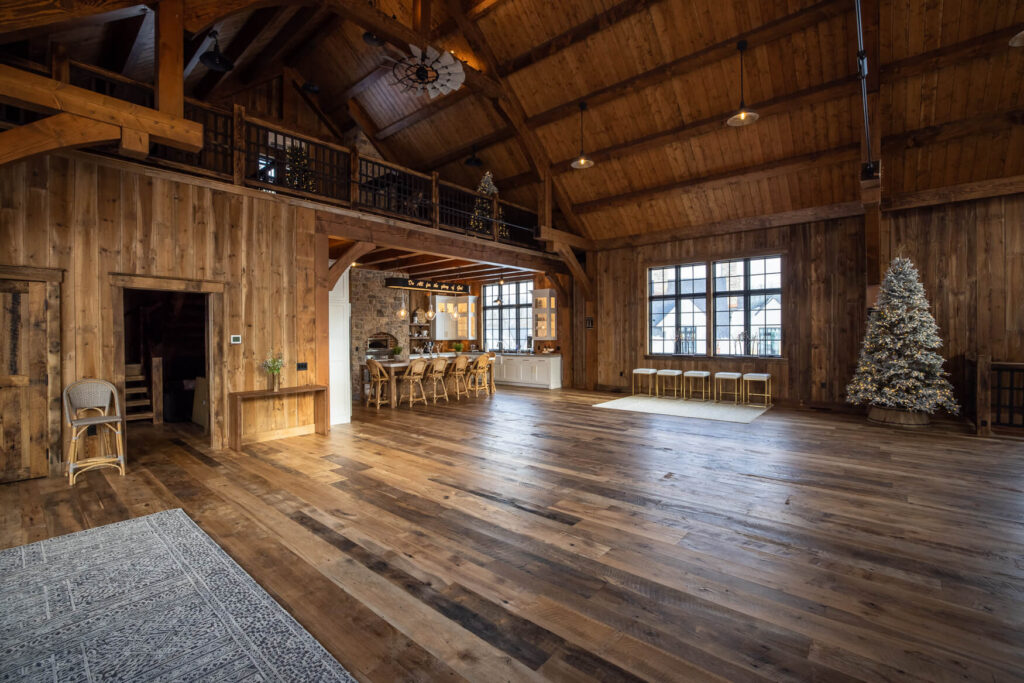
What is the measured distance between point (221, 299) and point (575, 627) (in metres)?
5.31

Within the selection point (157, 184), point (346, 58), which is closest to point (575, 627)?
point (157, 184)

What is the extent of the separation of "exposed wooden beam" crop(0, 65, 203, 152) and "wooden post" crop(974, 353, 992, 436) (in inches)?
373

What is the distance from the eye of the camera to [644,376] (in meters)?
10.2

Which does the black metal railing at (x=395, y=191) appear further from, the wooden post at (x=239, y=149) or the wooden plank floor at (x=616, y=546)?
the wooden plank floor at (x=616, y=546)

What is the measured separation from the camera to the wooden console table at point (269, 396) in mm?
5359

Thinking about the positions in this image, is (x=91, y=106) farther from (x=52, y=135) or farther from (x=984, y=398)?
(x=984, y=398)

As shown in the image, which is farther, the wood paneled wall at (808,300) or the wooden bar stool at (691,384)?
the wooden bar stool at (691,384)

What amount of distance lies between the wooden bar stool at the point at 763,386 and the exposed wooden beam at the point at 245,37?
389 inches

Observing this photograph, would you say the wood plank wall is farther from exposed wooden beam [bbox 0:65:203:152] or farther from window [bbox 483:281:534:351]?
window [bbox 483:281:534:351]

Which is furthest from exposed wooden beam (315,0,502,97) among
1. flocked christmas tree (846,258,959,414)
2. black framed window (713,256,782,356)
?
flocked christmas tree (846,258,959,414)

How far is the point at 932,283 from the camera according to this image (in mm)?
7234

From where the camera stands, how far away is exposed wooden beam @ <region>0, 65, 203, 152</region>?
3.40m

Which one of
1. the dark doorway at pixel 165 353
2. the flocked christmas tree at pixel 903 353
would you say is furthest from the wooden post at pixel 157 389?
the flocked christmas tree at pixel 903 353

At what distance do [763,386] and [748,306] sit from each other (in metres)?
1.59
